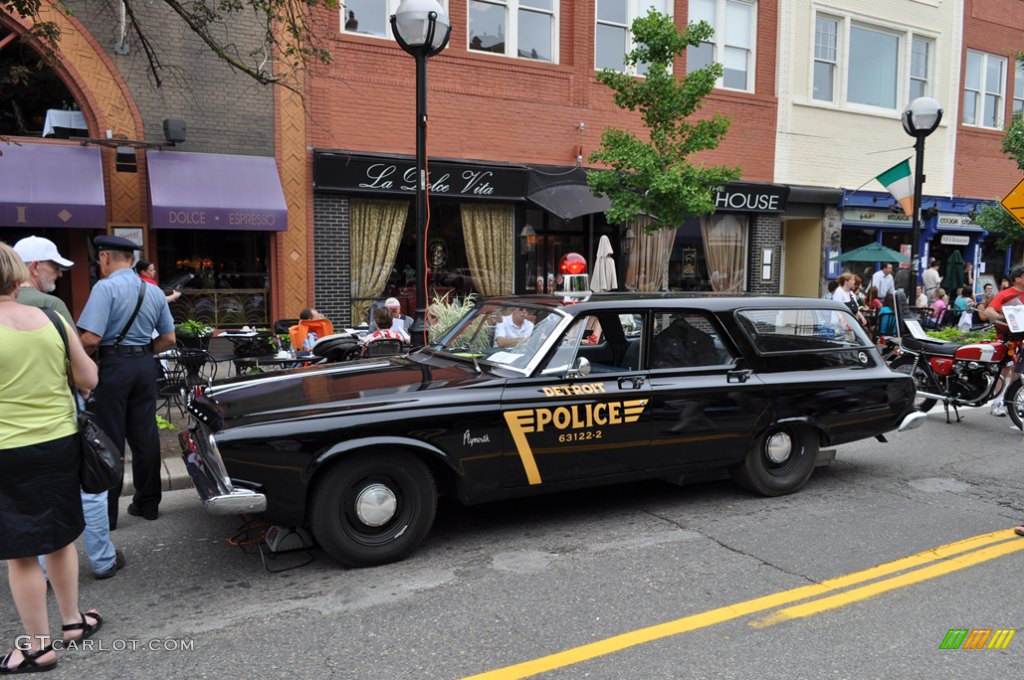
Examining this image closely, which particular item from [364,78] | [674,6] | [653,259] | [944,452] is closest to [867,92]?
[674,6]

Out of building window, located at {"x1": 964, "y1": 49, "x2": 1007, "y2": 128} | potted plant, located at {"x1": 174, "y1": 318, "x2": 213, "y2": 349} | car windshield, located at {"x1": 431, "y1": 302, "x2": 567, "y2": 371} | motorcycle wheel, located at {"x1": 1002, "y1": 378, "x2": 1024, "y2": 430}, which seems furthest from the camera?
building window, located at {"x1": 964, "y1": 49, "x2": 1007, "y2": 128}

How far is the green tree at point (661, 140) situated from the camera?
11.7m

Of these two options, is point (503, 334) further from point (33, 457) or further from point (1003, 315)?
point (1003, 315)

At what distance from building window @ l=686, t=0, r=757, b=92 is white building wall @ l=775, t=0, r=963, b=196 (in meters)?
0.79

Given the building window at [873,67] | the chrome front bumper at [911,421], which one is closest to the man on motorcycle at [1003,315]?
the chrome front bumper at [911,421]

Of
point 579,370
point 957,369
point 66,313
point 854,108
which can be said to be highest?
point 854,108

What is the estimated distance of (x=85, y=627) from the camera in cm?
363

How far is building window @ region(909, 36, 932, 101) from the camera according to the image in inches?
780

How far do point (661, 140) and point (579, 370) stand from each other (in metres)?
8.25

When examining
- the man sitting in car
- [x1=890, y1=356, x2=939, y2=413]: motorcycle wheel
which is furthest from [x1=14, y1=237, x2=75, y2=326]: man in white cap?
[x1=890, y1=356, x2=939, y2=413]: motorcycle wheel

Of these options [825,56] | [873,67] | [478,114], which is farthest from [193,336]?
[873,67]

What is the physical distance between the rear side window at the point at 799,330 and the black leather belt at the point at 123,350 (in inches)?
166

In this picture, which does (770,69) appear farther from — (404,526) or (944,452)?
(404,526)

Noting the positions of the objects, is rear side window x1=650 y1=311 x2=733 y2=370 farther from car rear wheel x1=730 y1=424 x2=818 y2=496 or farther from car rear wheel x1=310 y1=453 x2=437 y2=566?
car rear wheel x1=310 y1=453 x2=437 y2=566
